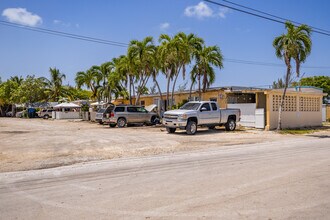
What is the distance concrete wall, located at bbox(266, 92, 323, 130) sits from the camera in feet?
75.9

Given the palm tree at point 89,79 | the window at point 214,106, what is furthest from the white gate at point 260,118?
the palm tree at point 89,79

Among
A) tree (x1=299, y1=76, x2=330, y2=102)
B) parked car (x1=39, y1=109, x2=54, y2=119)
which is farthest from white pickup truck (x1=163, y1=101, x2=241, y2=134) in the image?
tree (x1=299, y1=76, x2=330, y2=102)

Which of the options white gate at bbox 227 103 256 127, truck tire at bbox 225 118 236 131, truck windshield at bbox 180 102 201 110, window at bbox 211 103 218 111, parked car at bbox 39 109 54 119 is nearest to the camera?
truck windshield at bbox 180 102 201 110

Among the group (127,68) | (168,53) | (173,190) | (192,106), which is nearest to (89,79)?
(127,68)

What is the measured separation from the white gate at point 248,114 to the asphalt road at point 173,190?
590 inches

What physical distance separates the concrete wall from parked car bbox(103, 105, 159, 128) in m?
10.0

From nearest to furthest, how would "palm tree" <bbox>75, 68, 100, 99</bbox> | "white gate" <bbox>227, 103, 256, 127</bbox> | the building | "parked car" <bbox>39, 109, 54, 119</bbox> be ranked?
the building < "white gate" <bbox>227, 103, 256, 127</bbox> < "palm tree" <bbox>75, 68, 100, 99</bbox> < "parked car" <bbox>39, 109, 54, 119</bbox>

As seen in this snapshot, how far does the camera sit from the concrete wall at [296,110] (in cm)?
2315

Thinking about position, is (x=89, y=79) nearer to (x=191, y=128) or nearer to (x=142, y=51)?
(x=142, y=51)

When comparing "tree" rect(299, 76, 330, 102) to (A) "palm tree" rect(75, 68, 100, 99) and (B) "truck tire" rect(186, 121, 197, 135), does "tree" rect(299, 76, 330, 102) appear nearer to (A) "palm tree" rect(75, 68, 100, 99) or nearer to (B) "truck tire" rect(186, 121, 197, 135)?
(A) "palm tree" rect(75, 68, 100, 99)

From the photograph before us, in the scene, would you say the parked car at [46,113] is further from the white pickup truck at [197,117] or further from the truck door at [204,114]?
the truck door at [204,114]

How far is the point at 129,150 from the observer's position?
12523mm

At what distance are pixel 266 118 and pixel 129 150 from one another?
1403 cm

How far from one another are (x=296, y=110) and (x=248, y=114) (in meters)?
4.09
